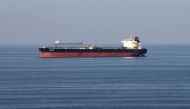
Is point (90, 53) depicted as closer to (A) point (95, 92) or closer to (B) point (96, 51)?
(B) point (96, 51)

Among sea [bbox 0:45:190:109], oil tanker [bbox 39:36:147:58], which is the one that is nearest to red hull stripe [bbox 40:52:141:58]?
oil tanker [bbox 39:36:147:58]

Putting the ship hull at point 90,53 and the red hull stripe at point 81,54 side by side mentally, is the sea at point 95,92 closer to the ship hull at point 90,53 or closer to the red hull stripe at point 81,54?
the ship hull at point 90,53

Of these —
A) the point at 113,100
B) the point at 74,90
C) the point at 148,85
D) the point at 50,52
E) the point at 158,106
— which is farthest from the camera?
the point at 50,52

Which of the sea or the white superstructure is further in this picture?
the white superstructure

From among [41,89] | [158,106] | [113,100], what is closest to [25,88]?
[41,89]

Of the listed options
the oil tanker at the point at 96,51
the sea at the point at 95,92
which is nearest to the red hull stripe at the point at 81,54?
the oil tanker at the point at 96,51

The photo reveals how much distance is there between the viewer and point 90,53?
173000 mm

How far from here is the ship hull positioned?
169250 mm

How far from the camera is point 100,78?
102562mm

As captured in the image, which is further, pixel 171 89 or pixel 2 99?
pixel 171 89

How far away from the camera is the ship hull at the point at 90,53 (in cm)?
16925

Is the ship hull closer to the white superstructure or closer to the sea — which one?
the white superstructure

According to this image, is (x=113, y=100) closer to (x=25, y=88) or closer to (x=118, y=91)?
(x=118, y=91)

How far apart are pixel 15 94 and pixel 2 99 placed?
228 inches
